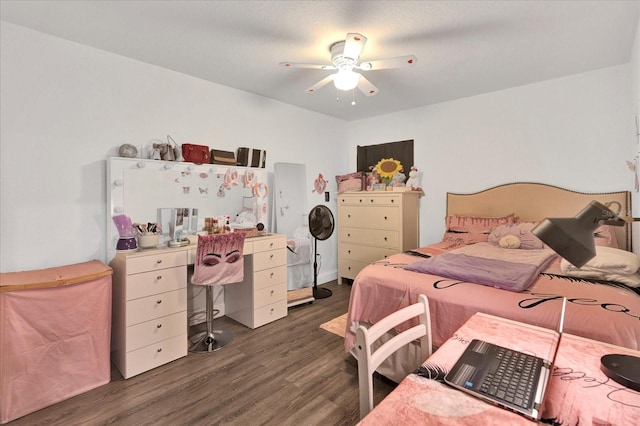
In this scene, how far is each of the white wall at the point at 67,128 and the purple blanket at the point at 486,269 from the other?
259cm

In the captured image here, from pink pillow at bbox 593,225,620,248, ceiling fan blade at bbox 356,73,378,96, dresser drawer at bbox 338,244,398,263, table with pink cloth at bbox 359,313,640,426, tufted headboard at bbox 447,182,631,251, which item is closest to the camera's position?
table with pink cloth at bbox 359,313,640,426

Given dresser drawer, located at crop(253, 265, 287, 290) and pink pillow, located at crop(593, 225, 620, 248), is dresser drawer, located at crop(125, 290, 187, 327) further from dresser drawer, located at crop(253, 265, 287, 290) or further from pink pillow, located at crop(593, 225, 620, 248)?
pink pillow, located at crop(593, 225, 620, 248)

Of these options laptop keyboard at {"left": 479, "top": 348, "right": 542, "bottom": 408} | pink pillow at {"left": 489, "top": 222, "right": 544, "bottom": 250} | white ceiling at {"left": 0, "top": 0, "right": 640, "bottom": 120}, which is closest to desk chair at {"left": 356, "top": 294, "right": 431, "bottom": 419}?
laptop keyboard at {"left": 479, "top": 348, "right": 542, "bottom": 408}

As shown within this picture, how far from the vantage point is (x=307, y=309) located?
343 cm

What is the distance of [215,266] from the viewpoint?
244 cm

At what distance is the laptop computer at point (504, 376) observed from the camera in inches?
30.3

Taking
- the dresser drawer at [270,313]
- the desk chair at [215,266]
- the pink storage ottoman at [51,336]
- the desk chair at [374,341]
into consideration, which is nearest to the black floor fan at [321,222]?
the dresser drawer at [270,313]

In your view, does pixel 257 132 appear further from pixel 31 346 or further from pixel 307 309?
A: pixel 31 346

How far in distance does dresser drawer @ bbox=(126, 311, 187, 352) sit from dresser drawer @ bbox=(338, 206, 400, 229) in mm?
2515

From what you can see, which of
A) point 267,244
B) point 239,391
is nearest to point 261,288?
point 267,244

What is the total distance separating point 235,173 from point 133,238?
124cm

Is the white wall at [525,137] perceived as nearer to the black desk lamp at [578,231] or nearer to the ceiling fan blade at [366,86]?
the ceiling fan blade at [366,86]

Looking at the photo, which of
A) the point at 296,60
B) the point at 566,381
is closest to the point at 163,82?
the point at 296,60

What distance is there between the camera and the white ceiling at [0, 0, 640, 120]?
1950mm
